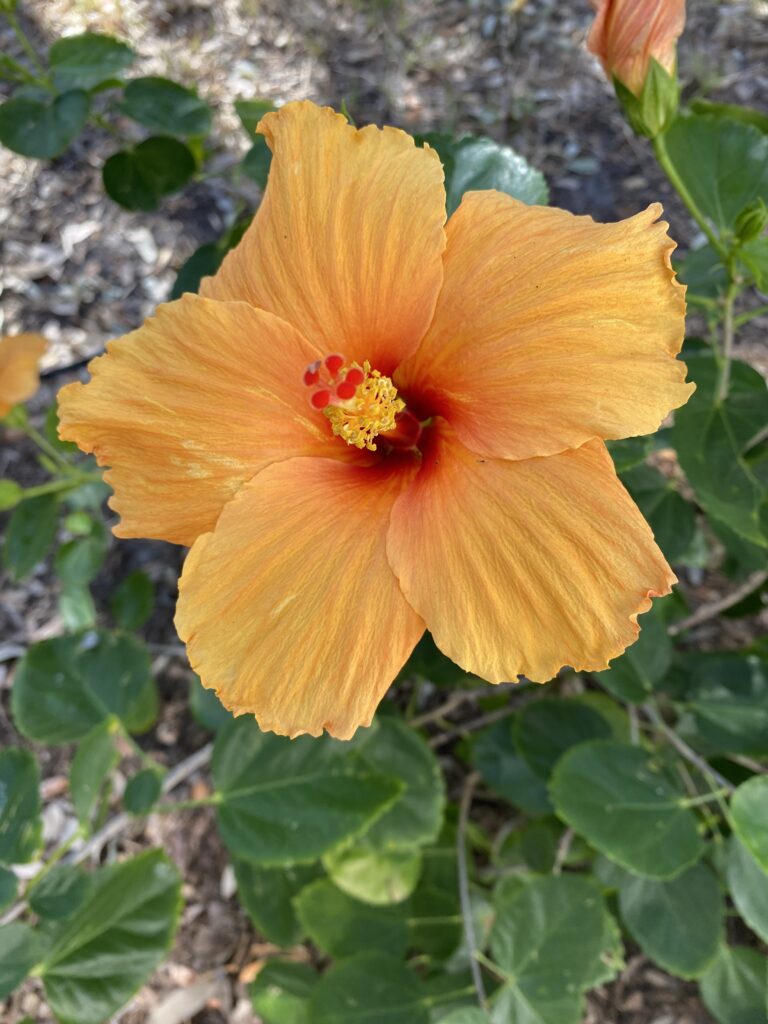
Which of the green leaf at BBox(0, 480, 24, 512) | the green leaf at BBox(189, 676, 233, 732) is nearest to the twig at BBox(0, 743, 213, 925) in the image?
the green leaf at BBox(189, 676, 233, 732)

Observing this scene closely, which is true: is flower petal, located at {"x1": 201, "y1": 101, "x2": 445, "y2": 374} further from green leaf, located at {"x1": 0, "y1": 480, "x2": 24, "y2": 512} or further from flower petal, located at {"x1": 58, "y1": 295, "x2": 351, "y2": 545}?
green leaf, located at {"x1": 0, "y1": 480, "x2": 24, "y2": 512}

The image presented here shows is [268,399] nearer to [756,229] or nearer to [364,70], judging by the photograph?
[756,229]

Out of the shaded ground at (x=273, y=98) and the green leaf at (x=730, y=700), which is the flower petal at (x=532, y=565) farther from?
the shaded ground at (x=273, y=98)

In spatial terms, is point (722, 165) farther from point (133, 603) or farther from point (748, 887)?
point (133, 603)

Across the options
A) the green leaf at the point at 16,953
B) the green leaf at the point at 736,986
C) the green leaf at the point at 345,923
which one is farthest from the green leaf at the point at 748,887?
the green leaf at the point at 16,953

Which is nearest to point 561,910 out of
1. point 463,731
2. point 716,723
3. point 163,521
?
point 716,723
